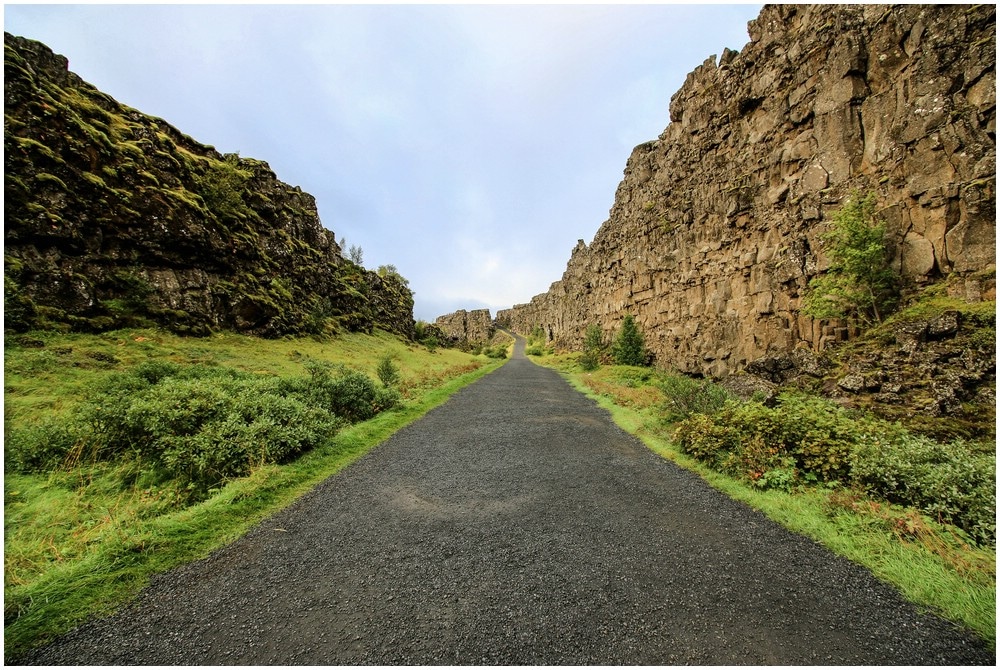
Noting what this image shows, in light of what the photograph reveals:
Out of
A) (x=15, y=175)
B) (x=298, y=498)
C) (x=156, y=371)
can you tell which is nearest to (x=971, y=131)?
(x=298, y=498)

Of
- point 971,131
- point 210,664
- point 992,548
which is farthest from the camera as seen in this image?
point 971,131

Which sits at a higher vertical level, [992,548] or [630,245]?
[630,245]

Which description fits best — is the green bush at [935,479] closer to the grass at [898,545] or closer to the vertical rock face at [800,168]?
the grass at [898,545]

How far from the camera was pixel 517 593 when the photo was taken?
4227 mm

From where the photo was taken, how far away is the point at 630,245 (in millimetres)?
43594

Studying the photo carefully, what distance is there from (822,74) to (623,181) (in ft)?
97.6

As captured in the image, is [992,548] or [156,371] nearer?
[992,548]

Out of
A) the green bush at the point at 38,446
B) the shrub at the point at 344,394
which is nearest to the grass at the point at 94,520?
the green bush at the point at 38,446

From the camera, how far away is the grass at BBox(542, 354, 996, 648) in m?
4.07

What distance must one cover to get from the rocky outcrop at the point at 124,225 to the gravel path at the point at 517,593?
65.2ft

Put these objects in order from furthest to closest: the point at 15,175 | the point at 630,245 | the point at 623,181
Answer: the point at 623,181, the point at 630,245, the point at 15,175

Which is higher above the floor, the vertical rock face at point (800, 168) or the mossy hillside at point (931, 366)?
the vertical rock face at point (800, 168)

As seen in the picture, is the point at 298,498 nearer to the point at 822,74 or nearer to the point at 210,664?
the point at 210,664

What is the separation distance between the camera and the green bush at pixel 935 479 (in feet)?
17.4
